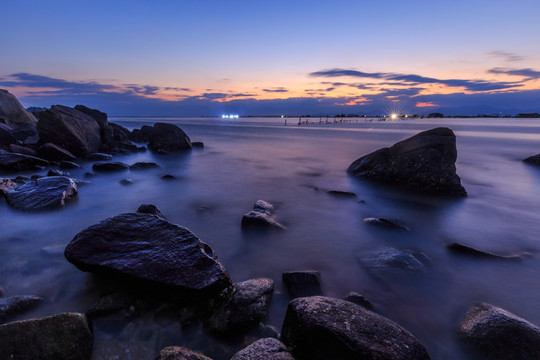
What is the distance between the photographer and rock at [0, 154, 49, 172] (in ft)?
33.3

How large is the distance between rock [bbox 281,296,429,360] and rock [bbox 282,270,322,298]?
2.71 ft

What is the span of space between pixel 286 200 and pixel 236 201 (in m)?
1.51

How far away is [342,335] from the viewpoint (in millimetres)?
2221

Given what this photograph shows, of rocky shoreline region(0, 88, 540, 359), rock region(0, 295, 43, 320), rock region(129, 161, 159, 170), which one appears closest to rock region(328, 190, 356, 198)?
rocky shoreline region(0, 88, 540, 359)

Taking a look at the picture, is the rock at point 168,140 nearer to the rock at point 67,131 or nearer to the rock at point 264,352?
the rock at point 67,131

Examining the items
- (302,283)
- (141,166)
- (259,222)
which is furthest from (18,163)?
(302,283)

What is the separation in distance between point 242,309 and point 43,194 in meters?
6.71

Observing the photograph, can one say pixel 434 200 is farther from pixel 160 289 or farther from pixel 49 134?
pixel 49 134

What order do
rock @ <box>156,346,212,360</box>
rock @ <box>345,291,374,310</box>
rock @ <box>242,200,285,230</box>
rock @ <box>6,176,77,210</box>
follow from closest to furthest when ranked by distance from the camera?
1. rock @ <box>156,346,212,360</box>
2. rock @ <box>345,291,374,310</box>
3. rock @ <box>242,200,285,230</box>
4. rock @ <box>6,176,77,210</box>

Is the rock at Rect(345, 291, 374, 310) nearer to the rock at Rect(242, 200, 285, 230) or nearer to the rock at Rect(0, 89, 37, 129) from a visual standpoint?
the rock at Rect(242, 200, 285, 230)

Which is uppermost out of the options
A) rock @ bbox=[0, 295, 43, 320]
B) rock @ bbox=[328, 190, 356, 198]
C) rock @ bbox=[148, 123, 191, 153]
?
rock @ bbox=[148, 123, 191, 153]

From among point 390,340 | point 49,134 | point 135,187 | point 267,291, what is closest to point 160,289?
point 267,291

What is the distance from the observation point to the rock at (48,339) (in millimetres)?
2145

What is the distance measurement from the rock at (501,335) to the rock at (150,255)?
9.06 ft
